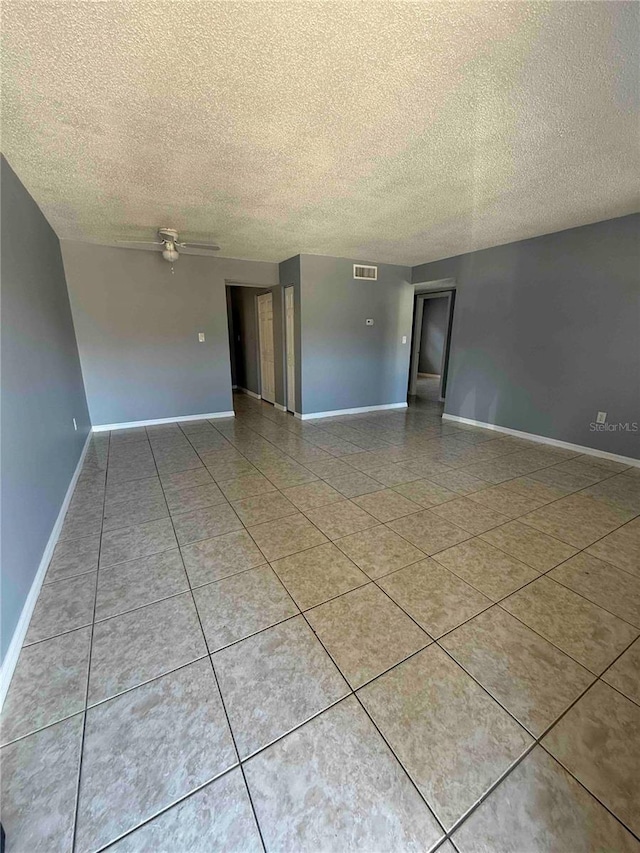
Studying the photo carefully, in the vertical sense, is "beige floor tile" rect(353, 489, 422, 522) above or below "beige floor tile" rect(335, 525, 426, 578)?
above

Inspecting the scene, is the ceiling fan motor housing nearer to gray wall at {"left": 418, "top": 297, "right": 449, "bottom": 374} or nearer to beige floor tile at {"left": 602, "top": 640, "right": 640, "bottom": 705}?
beige floor tile at {"left": 602, "top": 640, "right": 640, "bottom": 705}

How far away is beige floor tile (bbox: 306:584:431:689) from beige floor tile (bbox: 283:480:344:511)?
1014 mm

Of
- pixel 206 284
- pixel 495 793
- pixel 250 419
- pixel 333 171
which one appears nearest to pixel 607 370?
pixel 333 171

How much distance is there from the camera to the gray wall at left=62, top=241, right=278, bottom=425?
14.4 ft

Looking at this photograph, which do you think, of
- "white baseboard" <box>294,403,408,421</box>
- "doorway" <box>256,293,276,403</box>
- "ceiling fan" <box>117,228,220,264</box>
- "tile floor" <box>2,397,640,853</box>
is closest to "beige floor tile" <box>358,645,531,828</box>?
Answer: "tile floor" <box>2,397,640,853</box>

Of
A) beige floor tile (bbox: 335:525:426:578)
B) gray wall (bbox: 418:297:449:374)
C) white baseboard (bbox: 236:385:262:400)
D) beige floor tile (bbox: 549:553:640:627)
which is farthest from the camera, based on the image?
gray wall (bbox: 418:297:449:374)

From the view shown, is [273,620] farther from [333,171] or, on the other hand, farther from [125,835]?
[333,171]

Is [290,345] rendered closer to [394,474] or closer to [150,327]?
[150,327]

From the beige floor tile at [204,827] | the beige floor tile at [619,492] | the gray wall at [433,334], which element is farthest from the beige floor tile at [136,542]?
the gray wall at [433,334]

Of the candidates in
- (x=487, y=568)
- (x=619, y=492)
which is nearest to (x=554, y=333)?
(x=619, y=492)

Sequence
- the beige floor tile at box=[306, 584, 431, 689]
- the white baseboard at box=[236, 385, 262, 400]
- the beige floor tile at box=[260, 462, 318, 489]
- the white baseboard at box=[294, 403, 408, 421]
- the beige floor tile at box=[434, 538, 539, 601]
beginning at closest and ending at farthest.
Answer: the beige floor tile at box=[306, 584, 431, 689] < the beige floor tile at box=[434, 538, 539, 601] < the beige floor tile at box=[260, 462, 318, 489] < the white baseboard at box=[294, 403, 408, 421] < the white baseboard at box=[236, 385, 262, 400]

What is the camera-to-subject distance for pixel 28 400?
220 centimetres

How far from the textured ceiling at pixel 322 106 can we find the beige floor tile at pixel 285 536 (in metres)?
2.48
